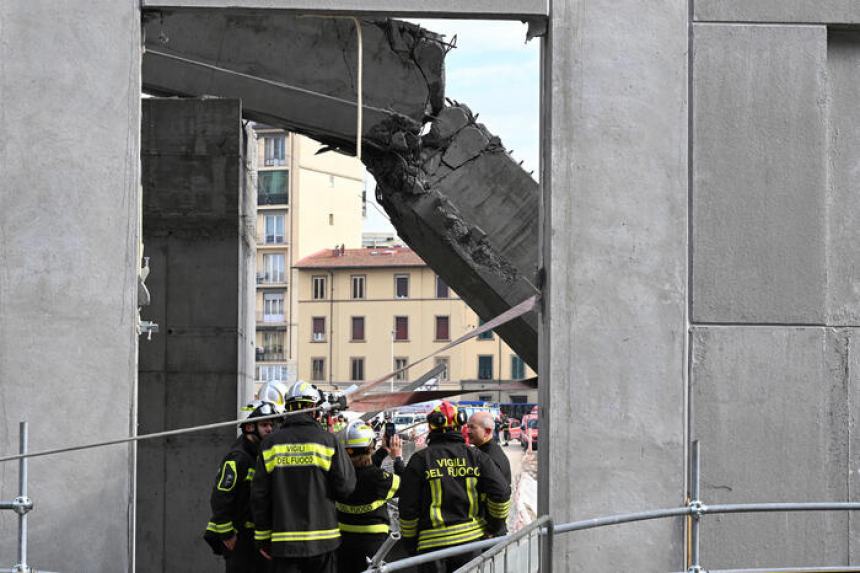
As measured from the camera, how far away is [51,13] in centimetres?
762

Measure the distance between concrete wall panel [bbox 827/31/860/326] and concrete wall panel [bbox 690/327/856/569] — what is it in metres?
0.50

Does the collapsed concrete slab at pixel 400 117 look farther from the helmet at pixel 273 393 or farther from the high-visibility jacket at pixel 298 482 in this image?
the high-visibility jacket at pixel 298 482

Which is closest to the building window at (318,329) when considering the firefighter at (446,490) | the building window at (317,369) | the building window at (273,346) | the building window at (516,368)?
the building window at (317,369)

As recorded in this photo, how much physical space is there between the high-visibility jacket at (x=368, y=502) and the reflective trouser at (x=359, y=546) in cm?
3

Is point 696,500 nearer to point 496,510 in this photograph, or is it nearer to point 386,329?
point 496,510

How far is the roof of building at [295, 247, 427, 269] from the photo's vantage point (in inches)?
3863

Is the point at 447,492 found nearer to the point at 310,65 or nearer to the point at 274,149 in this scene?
the point at 310,65

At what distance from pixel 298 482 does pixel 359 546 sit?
140 cm

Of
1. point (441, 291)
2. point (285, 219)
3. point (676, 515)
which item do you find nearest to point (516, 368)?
point (441, 291)

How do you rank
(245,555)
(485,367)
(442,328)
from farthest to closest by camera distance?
(442,328) → (485,367) → (245,555)

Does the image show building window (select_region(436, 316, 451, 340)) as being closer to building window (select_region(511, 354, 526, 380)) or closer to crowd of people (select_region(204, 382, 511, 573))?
building window (select_region(511, 354, 526, 380))

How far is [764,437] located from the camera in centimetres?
787

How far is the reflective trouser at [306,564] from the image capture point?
870 centimetres

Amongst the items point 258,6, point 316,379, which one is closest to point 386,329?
point 316,379
